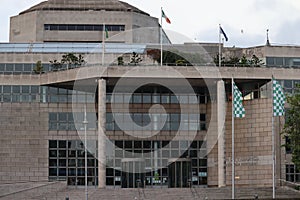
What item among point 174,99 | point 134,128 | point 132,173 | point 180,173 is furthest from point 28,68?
point 180,173

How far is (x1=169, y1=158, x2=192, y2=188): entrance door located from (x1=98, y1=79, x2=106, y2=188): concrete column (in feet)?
26.1

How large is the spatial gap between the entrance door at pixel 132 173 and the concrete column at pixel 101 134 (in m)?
4.50

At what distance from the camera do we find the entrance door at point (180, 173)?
7612 centimetres

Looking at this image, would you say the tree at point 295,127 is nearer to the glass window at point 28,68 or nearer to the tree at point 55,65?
the tree at point 55,65

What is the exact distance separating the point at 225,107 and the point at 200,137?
4585mm

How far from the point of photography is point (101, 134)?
72375 mm

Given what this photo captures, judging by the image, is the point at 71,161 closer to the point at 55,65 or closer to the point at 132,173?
the point at 132,173

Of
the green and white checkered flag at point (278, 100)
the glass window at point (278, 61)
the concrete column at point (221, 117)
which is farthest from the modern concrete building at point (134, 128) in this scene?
the green and white checkered flag at point (278, 100)

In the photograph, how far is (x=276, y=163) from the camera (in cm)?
7369

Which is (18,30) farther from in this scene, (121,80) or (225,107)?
(225,107)

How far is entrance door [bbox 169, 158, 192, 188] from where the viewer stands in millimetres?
76125

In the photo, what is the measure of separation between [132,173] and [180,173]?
4.78m

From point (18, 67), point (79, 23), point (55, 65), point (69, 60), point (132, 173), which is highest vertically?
point (79, 23)

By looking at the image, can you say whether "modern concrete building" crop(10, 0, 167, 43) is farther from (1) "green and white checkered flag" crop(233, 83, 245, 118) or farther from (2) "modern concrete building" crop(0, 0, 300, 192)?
(1) "green and white checkered flag" crop(233, 83, 245, 118)
